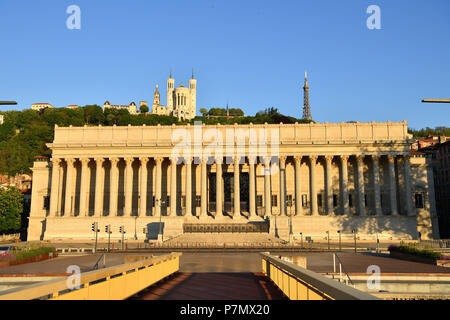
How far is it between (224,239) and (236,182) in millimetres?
14600

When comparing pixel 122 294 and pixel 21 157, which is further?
pixel 21 157

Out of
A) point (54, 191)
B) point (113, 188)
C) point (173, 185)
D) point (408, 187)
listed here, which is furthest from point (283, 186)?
point (54, 191)

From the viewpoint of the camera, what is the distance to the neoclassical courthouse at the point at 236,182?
74562 mm

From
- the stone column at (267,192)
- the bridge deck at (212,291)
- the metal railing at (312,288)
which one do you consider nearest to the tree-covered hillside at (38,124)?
the stone column at (267,192)

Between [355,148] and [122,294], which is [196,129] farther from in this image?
[122,294]

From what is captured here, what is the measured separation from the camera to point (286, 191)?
3219 inches

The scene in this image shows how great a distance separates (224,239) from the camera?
65.4m

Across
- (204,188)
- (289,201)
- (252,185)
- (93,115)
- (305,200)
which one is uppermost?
(93,115)

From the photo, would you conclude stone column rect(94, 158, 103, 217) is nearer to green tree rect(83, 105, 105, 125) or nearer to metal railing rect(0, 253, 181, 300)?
metal railing rect(0, 253, 181, 300)

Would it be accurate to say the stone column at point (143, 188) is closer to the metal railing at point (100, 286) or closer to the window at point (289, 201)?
the window at point (289, 201)

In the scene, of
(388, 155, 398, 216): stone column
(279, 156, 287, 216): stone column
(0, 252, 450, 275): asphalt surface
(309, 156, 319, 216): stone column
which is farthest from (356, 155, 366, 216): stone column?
(0, 252, 450, 275): asphalt surface

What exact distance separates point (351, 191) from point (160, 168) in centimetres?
3779

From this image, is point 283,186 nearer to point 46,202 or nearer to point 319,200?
point 319,200

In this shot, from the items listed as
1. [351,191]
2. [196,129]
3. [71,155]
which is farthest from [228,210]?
[71,155]
